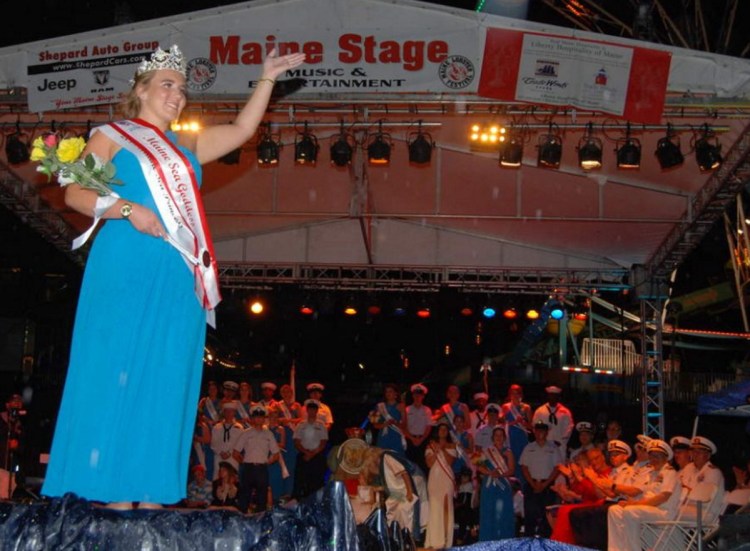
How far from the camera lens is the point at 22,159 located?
9461 mm

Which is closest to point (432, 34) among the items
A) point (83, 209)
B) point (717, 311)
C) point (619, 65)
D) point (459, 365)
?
point (619, 65)

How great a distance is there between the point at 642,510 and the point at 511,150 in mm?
3476

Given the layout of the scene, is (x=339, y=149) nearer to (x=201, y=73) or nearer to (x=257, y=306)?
(x=201, y=73)

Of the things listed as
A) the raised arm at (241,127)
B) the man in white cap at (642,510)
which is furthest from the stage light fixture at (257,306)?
the raised arm at (241,127)

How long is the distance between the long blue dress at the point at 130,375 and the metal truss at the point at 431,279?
1070 cm

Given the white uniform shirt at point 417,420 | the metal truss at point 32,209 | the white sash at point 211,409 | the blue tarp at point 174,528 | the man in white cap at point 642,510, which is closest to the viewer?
the blue tarp at point 174,528

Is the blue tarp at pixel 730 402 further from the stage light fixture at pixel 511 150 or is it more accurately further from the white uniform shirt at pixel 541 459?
the white uniform shirt at pixel 541 459

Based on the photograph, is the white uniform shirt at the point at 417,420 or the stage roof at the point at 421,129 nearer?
the stage roof at the point at 421,129

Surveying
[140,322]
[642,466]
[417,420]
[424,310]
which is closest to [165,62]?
[140,322]

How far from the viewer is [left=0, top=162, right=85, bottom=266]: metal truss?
10734 millimetres

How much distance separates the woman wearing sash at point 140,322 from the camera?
2.52 metres

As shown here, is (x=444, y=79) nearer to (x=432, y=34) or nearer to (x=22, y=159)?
(x=432, y=34)

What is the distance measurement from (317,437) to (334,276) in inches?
122

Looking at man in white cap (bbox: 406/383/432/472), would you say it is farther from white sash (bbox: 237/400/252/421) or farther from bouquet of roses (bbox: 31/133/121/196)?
bouquet of roses (bbox: 31/133/121/196)
